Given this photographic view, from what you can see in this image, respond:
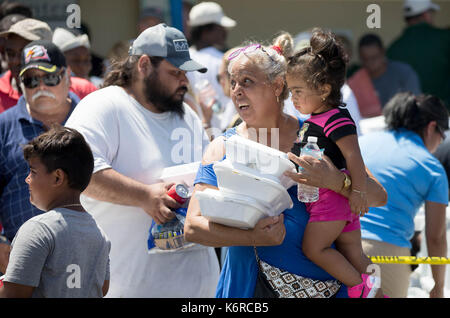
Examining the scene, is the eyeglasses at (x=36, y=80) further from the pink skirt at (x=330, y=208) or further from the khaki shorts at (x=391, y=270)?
the khaki shorts at (x=391, y=270)

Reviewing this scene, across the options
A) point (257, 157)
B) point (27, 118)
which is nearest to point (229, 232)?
point (257, 157)

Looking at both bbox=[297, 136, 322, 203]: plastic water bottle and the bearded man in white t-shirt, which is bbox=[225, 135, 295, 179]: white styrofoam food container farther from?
the bearded man in white t-shirt

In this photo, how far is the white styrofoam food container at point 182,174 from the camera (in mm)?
3275

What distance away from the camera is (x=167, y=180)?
3.35 meters

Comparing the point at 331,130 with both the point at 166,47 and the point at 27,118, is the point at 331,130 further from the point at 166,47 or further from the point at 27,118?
the point at 27,118

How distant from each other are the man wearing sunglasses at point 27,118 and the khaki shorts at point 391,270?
1839 mm

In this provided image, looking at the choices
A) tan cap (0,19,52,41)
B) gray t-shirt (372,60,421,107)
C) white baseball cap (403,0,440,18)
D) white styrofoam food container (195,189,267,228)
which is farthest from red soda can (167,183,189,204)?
white baseball cap (403,0,440,18)

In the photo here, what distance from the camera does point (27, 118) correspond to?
3.62m

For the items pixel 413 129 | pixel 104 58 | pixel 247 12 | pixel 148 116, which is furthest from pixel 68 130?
pixel 247 12

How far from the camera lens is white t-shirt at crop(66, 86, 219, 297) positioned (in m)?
3.41

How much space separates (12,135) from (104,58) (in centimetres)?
420

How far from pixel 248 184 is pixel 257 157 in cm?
10

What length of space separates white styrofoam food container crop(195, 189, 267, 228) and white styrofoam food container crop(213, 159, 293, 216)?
22 millimetres
